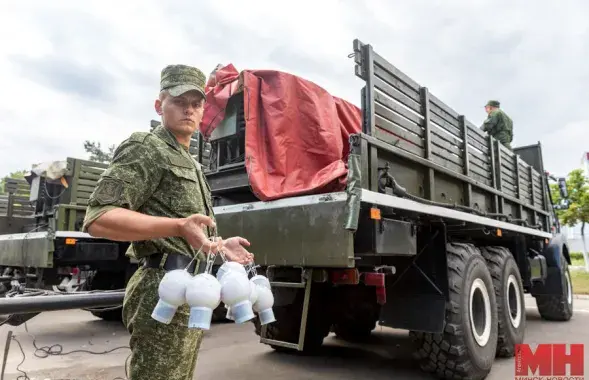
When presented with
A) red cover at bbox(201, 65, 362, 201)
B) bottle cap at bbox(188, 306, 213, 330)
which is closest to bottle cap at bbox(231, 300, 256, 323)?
bottle cap at bbox(188, 306, 213, 330)

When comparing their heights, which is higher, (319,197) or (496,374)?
(319,197)

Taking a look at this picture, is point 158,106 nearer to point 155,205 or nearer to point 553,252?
point 155,205

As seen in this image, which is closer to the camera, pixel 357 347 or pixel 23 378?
pixel 23 378

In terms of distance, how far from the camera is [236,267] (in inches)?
55.4

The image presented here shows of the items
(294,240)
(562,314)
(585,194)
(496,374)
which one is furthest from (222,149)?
(585,194)

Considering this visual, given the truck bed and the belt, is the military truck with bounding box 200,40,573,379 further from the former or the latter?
the belt

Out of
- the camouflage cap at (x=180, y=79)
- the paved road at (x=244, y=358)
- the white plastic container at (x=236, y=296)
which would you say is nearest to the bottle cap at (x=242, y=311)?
the white plastic container at (x=236, y=296)

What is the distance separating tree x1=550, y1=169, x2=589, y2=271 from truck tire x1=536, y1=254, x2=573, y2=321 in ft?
38.2

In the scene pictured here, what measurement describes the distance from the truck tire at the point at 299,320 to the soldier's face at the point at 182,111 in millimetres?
2173

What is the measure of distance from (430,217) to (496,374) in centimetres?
168

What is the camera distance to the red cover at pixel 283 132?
11.3ft

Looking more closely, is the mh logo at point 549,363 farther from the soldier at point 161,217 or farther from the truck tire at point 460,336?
the soldier at point 161,217

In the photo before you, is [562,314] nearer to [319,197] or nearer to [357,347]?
[357,347]

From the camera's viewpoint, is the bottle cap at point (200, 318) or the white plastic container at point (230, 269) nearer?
the bottle cap at point (200, 318)
